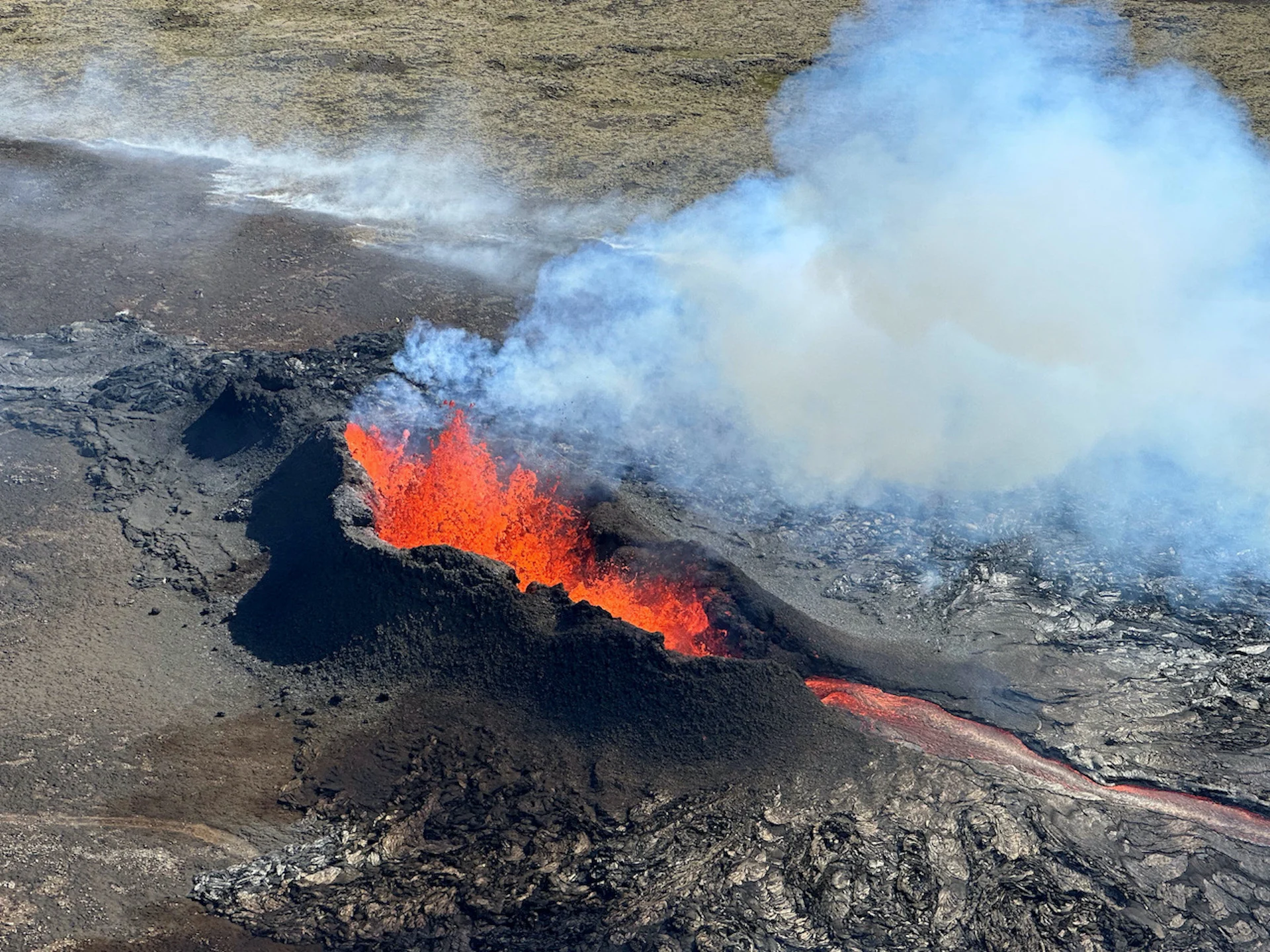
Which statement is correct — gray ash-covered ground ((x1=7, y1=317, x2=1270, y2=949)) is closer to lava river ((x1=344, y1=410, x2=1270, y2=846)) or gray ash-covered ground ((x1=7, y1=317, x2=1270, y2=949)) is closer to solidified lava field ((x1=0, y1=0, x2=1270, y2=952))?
solidified lava field ((x1=0, y1=0, x2=1270, y2=952))

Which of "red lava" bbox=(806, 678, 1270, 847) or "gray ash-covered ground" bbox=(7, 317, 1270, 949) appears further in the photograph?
"red lava" bbox=(806, 678, 1270, 847)

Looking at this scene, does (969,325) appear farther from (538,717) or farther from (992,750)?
(538,717)

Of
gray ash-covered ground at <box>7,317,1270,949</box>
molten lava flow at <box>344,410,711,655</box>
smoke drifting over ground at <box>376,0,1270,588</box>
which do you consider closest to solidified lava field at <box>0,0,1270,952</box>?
gray ash-covered ground at <box>7,317,1270,949</box>

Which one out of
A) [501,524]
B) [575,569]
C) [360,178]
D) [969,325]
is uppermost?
[969,325]

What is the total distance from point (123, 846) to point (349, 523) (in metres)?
4.55

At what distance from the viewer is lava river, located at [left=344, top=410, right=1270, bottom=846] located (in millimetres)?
12164

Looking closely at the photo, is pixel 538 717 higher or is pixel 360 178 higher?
pixel 360 178

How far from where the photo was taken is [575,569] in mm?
14633

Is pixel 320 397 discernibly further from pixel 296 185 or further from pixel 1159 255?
pixel 1159 255

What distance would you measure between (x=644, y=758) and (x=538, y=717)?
126 cm

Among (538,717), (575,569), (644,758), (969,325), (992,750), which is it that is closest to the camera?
(644,758)

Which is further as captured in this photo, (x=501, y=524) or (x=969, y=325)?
(x=969, y=325)

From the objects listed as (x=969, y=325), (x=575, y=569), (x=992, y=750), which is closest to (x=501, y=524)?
(x=575, y=569)

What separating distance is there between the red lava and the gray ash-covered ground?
18 cm
